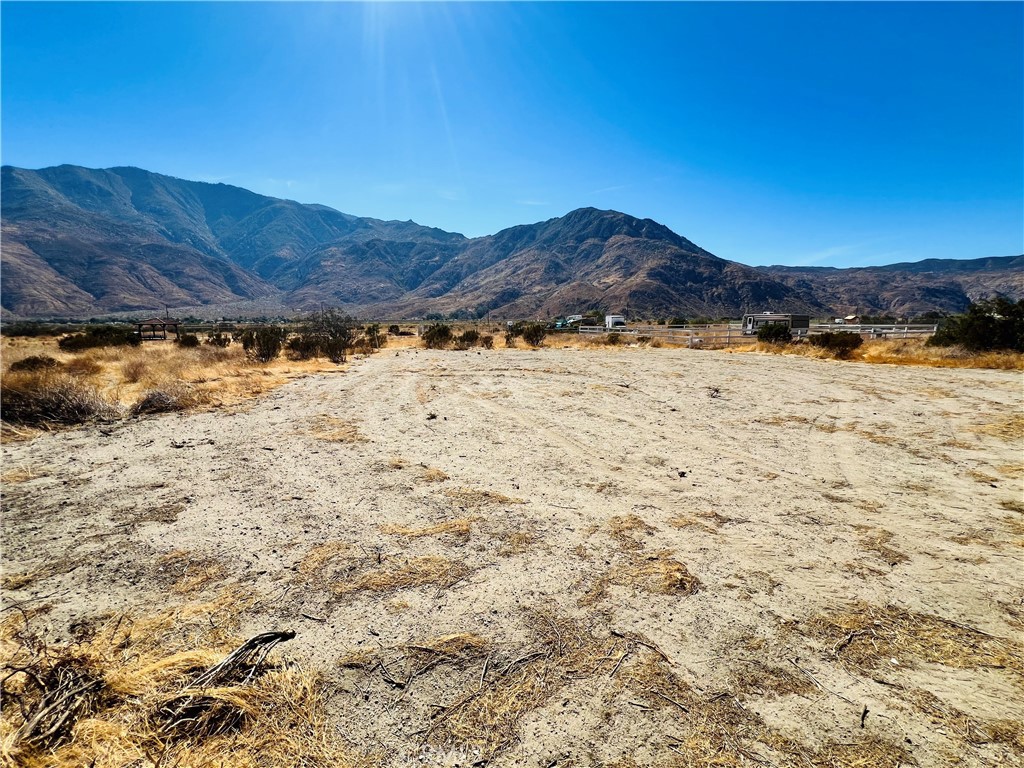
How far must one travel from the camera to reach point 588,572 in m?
3.65

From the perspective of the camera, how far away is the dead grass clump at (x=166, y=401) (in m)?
9.00

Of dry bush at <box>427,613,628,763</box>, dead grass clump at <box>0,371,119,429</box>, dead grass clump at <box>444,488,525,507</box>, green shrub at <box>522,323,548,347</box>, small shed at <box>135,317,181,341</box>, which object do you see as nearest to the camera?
dry bush at <box>427,613,628,763</box>

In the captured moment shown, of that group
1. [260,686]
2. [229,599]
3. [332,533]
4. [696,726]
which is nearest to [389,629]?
[260,686]

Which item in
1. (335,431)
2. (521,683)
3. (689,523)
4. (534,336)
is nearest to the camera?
(521,683)

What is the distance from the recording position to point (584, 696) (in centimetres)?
247

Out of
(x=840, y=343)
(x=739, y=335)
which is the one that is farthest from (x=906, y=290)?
(x=840, y=343)

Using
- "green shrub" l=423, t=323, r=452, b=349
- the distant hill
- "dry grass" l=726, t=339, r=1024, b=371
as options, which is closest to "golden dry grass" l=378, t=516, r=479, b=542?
"dry grass" l=726, t=339, r=1024, b=371

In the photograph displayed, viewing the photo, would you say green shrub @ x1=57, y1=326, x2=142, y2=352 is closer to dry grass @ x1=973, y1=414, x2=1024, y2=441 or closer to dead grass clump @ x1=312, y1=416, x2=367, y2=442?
dead grass clump @ x1=312, y1=416, x2=367, y2=442

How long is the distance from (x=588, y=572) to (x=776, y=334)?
2739cm

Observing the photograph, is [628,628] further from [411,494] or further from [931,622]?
[411,494]

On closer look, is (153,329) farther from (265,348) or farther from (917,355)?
(917,355)

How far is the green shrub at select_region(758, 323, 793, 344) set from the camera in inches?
1007

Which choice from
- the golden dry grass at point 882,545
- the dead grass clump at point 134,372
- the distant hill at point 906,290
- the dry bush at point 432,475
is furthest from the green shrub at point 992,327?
the distant hill at point 906,290

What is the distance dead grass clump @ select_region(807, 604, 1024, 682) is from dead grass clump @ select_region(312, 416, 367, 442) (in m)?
6.52
